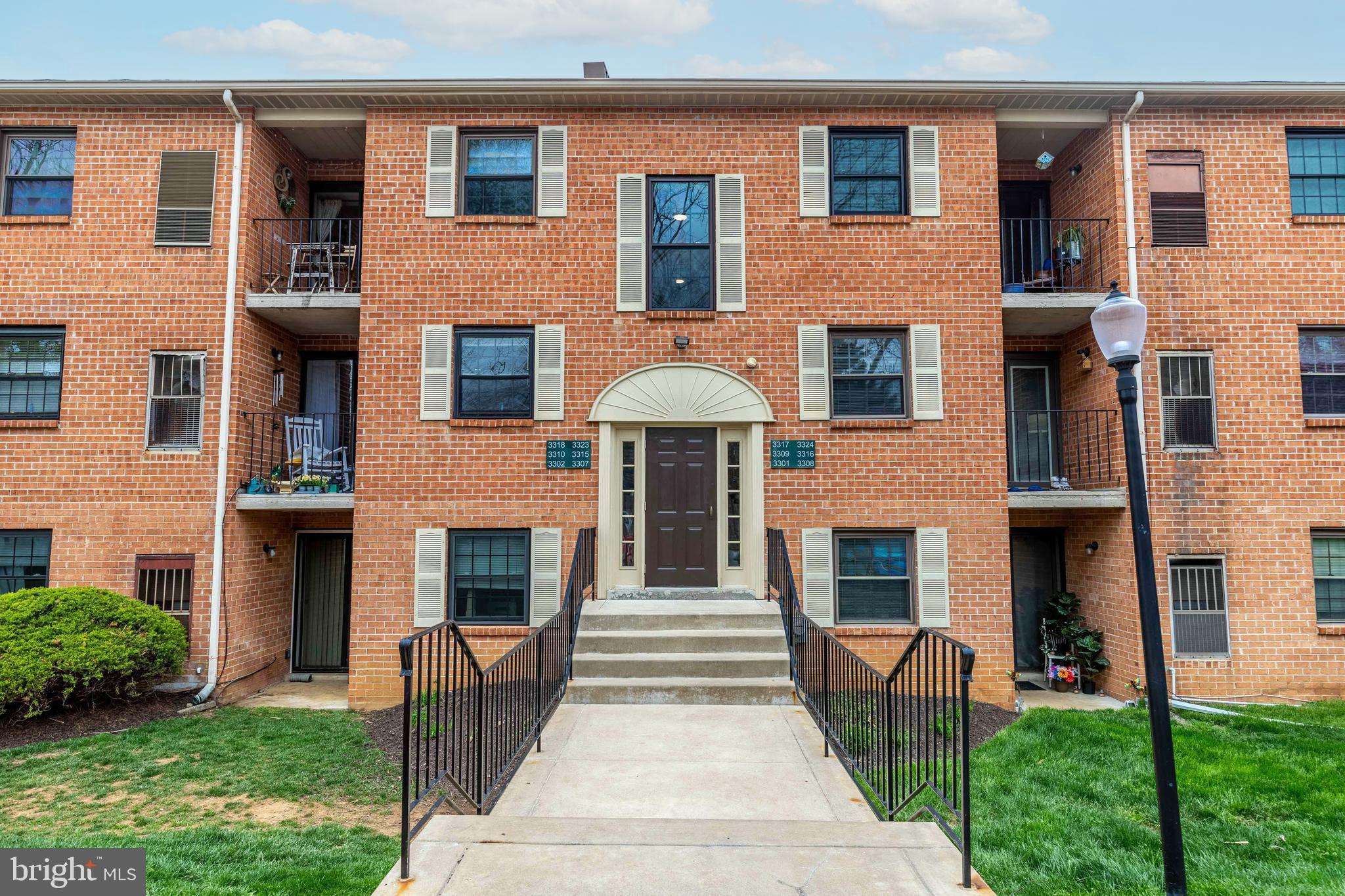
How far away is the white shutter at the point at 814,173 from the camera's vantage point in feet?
31.0

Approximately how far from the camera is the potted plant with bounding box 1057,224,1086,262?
995cm

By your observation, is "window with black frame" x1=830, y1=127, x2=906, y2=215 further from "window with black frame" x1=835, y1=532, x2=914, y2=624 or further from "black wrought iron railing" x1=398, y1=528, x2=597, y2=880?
"black wrought iron railing" x1=398, y1=528, x2=597, y2=880

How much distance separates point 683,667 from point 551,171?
249 inches

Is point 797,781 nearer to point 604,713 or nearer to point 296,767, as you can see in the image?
point 604,713

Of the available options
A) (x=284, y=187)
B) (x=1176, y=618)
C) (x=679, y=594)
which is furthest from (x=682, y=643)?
(x=284, y=187)

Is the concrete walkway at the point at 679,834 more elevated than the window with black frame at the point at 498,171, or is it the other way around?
the window with black frame at the point at 498,171

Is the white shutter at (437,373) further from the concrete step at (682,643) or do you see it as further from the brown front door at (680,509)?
the concrete step at (682,643)

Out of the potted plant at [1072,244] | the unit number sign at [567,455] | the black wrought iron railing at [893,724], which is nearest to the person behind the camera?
the black wrought iron railing at [893,724]

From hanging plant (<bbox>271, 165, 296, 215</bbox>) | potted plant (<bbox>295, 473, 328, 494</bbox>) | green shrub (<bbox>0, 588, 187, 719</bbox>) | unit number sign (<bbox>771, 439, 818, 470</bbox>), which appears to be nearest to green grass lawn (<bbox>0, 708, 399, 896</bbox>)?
green shrub (<bbox>0, 588, 187, 719</bbox>)

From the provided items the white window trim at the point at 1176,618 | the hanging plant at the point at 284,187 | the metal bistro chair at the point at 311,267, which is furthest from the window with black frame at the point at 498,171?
the white window trim at the point at 1176,618

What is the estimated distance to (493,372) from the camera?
9.42 meters

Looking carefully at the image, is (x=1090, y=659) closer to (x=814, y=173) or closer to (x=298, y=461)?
(x=814, y=173)

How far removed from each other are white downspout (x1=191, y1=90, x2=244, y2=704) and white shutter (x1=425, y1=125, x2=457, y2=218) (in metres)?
2.40

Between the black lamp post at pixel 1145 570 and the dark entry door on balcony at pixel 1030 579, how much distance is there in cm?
721
